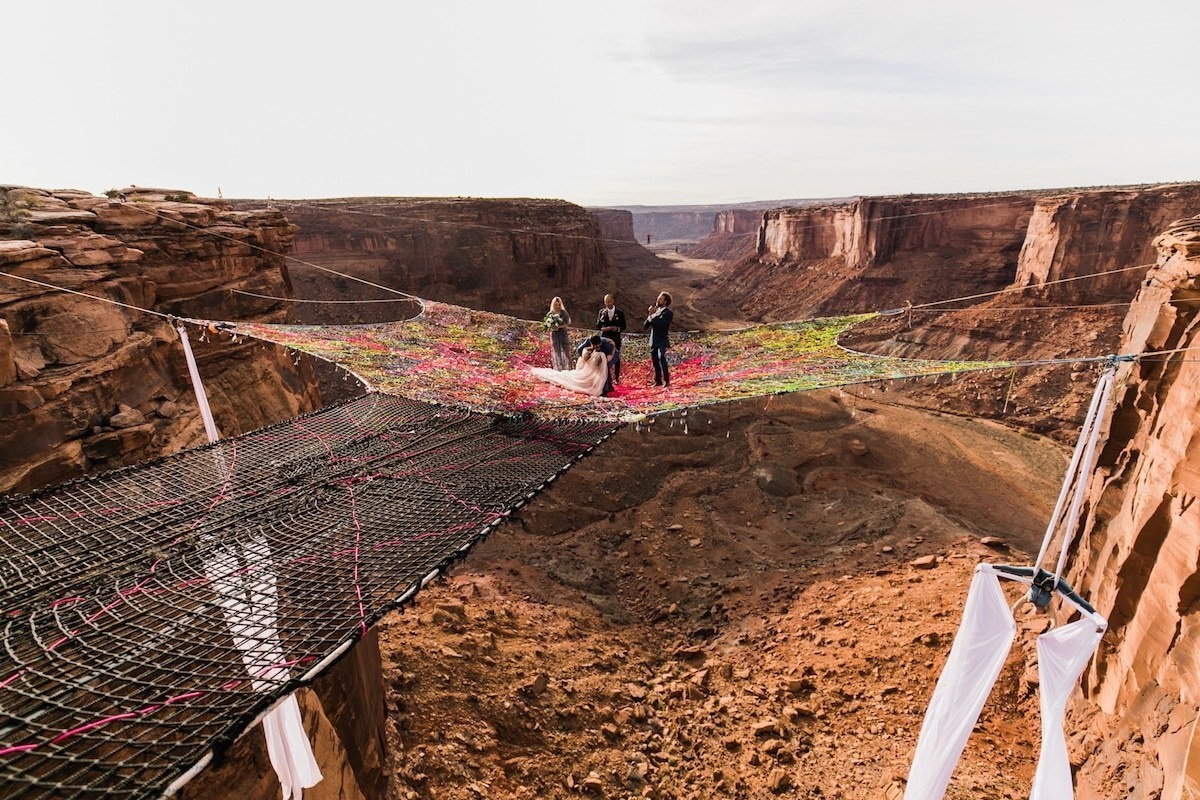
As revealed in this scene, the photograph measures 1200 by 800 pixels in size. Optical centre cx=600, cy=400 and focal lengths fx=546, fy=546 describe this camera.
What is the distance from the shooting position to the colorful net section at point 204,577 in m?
1.95

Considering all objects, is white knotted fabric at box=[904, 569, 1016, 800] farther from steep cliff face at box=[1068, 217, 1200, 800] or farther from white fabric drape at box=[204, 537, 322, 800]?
white fabric drape at box=[204, 537, 322, 800]

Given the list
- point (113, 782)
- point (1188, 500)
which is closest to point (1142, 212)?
point (1188, 500)

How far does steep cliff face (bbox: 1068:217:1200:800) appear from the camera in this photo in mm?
3682

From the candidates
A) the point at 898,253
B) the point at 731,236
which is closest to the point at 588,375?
the point at 898,253

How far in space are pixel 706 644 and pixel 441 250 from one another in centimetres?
2310

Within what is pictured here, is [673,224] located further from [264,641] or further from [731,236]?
[264,641]

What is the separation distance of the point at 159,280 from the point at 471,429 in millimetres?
5905

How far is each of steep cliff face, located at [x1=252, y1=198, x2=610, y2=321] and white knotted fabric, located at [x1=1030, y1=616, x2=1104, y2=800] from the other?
2277 cm

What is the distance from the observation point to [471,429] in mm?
5289

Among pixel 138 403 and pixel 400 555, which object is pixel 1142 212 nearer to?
pixel 400 555

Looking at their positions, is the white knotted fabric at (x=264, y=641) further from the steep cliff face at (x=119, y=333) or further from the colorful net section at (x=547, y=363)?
the steep cliff face at (x=119, y=333)

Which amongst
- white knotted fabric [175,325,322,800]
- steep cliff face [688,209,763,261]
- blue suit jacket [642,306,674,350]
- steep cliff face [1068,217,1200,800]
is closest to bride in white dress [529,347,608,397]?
blue suit jacket [642,306,674,350]

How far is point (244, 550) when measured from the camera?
3125 mm

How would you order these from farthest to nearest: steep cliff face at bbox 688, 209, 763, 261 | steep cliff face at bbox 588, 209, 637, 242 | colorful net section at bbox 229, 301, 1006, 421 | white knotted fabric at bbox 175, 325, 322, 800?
steep cliff face at bbox 688, 209, 763, 261, steep cliff face at bbox 588, 209, 637, 242, colorful net section at bbox 229, 301, 1006, 421, white knotted fabric at bbox 175, 325, 322, 800
